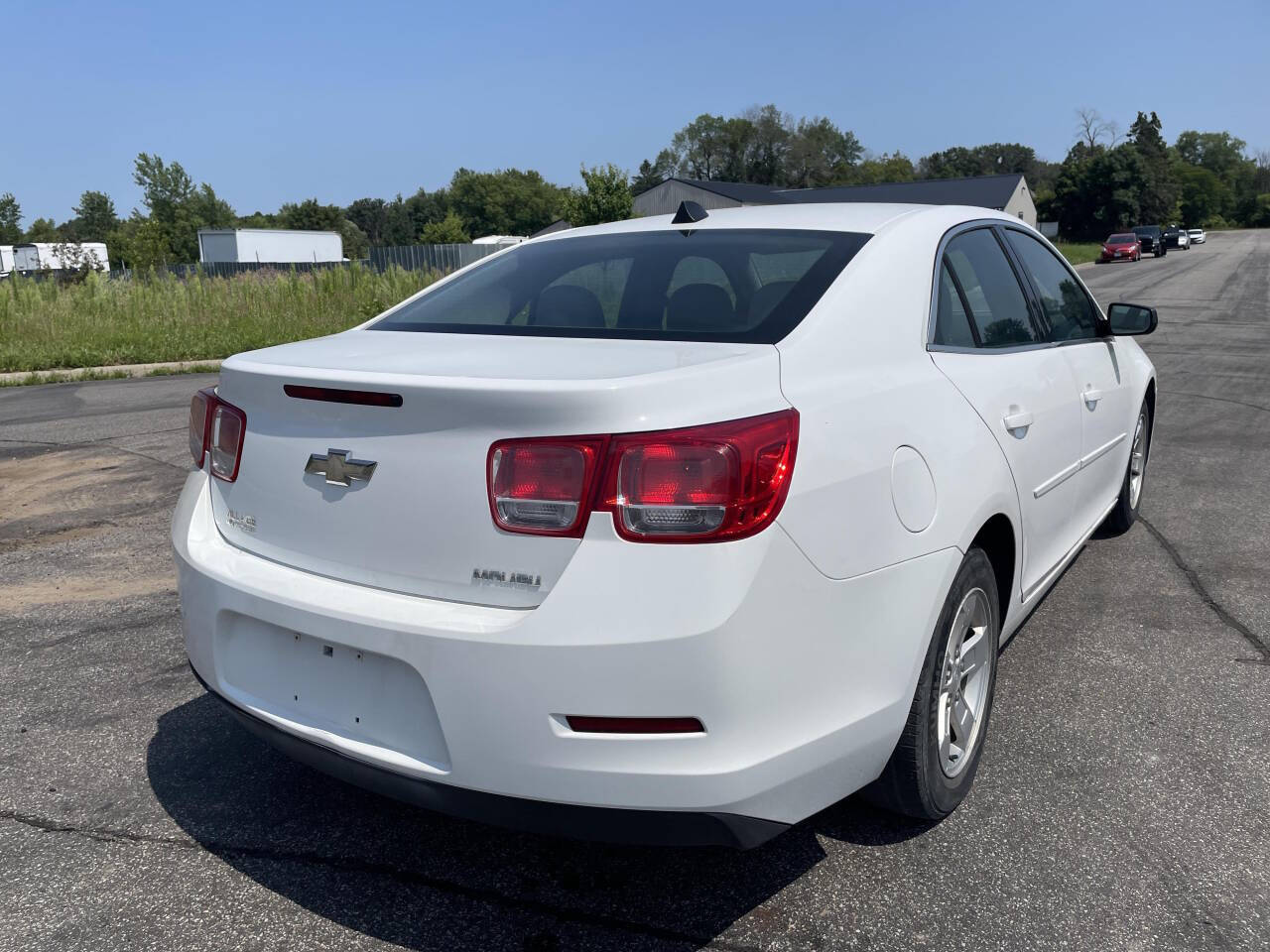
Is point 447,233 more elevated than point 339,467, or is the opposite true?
point 447,233

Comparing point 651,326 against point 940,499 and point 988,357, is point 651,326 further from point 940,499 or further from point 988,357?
point 988,357

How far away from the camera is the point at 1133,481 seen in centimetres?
549

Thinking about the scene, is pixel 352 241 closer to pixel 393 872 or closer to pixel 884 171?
pixel 884 171

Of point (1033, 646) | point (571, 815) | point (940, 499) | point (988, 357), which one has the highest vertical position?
point (988, 357)

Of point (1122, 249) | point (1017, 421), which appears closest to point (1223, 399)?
point (1017, 421)

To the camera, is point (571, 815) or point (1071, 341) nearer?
point (571, 815)

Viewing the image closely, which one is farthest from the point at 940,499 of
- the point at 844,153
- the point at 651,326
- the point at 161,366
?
the point at 844,153

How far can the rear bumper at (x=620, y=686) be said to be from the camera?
2004 millimetres

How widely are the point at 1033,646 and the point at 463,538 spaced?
9.03ft

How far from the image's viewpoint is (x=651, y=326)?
2.74 m

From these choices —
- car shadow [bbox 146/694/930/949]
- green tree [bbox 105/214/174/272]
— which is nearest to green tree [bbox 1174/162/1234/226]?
green tree [bbox 105/214/174/272]

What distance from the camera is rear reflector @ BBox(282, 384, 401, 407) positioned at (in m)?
2.27

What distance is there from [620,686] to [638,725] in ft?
0.31

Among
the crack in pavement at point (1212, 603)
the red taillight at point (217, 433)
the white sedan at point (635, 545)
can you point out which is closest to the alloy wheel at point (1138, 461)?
the crack in pavement at point (1212, 603)
